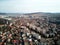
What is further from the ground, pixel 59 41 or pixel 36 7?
pixel 36 7

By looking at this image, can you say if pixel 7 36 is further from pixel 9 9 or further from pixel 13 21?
pixel 9 9

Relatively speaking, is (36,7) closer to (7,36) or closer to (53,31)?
(53,31)

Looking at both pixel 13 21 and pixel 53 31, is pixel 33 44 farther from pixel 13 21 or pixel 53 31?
pixel 13 21

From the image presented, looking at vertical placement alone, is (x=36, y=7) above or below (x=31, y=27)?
above

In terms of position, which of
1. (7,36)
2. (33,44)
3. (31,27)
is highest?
(31,27)

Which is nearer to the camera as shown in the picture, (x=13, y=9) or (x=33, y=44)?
(x=33, y=44)

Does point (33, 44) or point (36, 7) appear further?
point (36, 7)

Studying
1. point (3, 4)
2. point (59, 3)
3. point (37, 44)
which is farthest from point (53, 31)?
point (3, 4)

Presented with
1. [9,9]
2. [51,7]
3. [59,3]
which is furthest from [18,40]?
[59,3]

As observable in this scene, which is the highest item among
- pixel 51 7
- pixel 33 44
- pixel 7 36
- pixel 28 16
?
pixel 51 7
